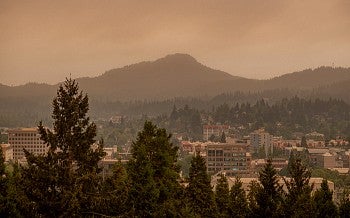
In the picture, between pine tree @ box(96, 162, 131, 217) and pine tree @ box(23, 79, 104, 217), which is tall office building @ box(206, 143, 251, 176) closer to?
pine tree @ box(96, 162, 131, 217)

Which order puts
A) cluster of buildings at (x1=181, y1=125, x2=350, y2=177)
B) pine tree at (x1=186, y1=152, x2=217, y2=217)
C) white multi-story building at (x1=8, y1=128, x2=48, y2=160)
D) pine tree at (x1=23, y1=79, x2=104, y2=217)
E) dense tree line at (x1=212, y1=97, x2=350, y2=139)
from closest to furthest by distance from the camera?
1. pine tree at (x1=23, y1=79, x2=104, y2=217)
2. pine tree at (x1=186, y1=152, x2=217, y2=217)
3. cluster of buildings at (x1=181, y1=125, x2=350, y2=177)
4. white multi-story building at (x1=8, y1=128, x2=48, y2=160)
5. dense tree line at (x1=212, y1=97, x2=350, y2=139)

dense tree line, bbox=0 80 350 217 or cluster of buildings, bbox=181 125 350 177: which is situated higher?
dense tree line, bbox=0 80 350 217

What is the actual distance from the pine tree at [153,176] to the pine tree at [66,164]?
1.80 m

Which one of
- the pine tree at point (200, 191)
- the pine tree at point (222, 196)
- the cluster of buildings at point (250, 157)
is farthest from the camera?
the cluster of buildings at point (250, 157)

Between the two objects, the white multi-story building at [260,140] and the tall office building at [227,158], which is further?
the white multi-story building at [260,140]

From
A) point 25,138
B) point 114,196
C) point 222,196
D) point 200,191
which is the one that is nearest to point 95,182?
point 114,196

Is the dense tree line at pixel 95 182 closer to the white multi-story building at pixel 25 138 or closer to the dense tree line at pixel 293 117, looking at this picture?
the white multi-story building at pixel 25 138

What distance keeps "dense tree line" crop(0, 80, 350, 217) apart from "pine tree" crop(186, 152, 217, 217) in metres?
0.29

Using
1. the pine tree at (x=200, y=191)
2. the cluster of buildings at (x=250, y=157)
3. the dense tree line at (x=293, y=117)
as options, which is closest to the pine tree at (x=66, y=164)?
the pine tree at (x=200, y=191)

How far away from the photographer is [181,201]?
13906mm

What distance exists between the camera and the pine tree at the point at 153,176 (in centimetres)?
1275

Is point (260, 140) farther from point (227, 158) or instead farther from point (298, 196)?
point (298, 196)

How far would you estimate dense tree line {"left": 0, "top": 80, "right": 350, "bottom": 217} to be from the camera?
10266mm

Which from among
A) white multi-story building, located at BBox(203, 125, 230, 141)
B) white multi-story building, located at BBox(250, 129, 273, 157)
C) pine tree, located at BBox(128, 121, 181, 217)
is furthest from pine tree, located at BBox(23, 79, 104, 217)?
white multi-story building, located at BBox(203, 125, 230, 141)
